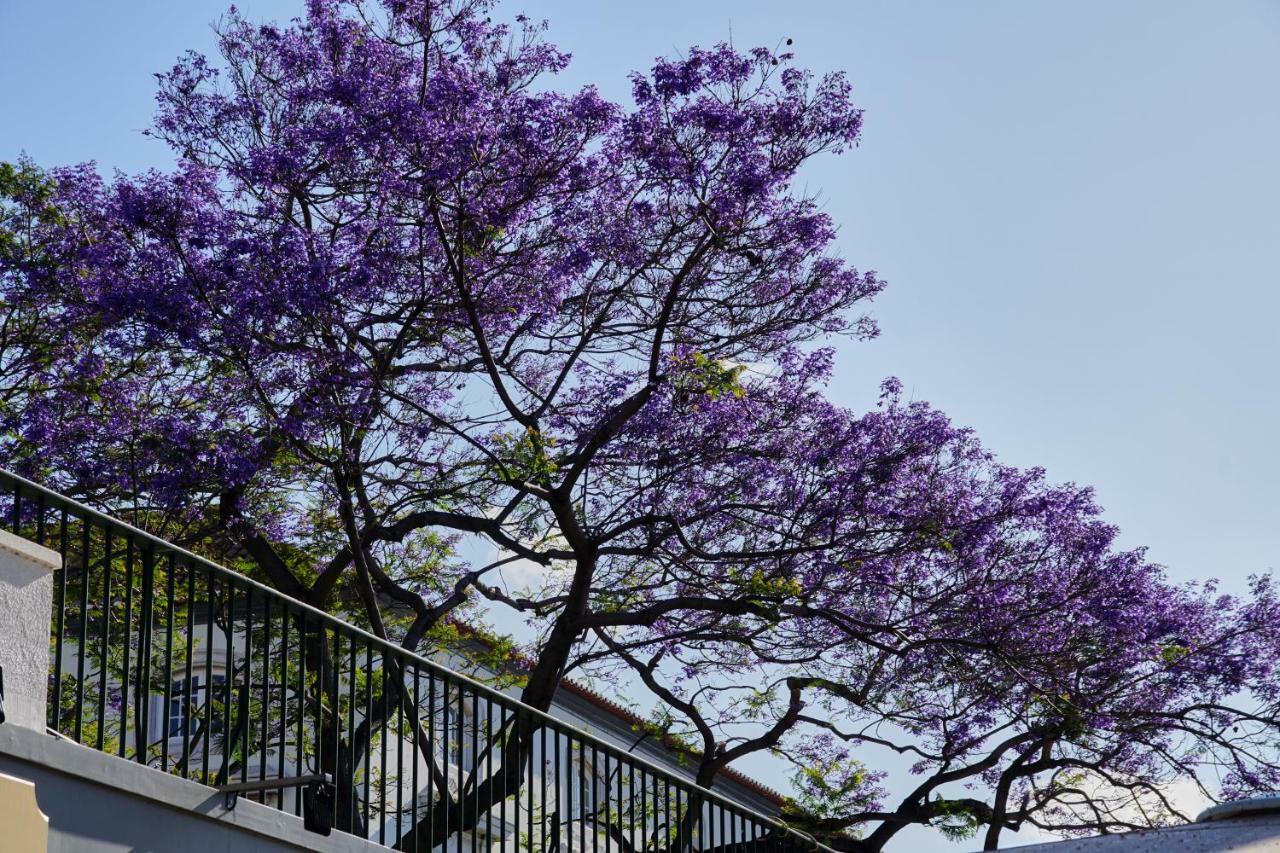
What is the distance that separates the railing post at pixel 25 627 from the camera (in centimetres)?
591

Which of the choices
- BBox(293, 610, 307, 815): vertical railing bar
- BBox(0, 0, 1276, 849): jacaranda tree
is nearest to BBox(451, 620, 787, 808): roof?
BBox(0, 0, 1276, 849): jacaranda tree

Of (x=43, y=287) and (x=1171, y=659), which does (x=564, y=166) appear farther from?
(x=1171, y=659)

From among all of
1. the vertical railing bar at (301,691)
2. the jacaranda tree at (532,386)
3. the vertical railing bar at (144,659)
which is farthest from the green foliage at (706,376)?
the vertical railing bar at (144,659)

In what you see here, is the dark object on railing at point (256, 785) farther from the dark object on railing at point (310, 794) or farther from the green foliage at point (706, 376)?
the green foliage at point (706, 376)

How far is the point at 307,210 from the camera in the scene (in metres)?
15.4

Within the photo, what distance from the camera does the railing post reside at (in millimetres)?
5910

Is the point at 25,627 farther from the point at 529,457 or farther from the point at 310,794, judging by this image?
the point at 529,457

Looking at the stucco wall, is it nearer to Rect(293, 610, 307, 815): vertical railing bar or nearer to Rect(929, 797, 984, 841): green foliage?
Rect(293, 610, 307, 815): vertical railing bar

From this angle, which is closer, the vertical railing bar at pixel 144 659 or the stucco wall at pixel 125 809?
the stucco wall at pixel 125 809

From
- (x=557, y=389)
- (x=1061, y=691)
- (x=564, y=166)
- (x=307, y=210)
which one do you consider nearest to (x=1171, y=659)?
(x=1061, y=691)

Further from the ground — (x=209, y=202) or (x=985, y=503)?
(x=209, y=202)

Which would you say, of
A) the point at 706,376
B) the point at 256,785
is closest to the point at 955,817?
the point at 706,376

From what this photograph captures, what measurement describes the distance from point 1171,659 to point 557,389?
7.14 m

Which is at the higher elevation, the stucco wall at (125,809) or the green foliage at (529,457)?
the green foliage at (529,457)
